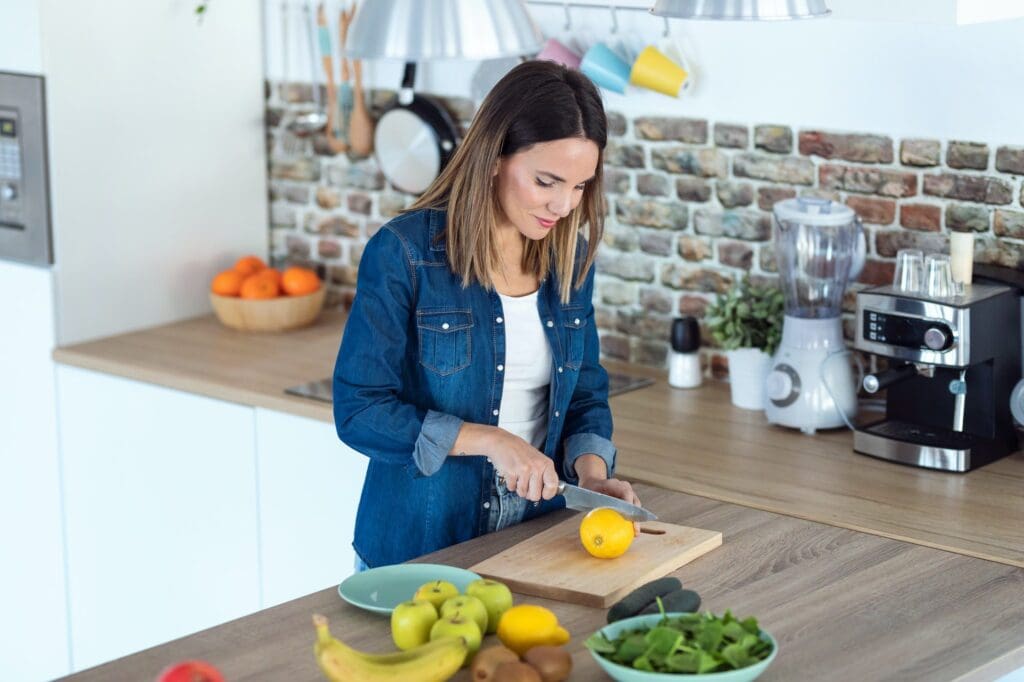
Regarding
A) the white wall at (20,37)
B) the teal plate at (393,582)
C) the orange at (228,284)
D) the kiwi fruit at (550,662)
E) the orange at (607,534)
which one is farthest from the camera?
the orange at (228,284)

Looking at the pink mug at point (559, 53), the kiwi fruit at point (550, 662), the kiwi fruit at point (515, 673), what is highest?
the pink mug at point (559, 53)

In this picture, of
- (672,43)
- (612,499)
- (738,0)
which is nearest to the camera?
(738,0)

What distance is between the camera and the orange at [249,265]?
12.3 feet

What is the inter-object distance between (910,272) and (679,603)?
118 centimetres

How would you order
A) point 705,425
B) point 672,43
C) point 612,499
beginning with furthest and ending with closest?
point 672,43
point 705,425
point 612,499

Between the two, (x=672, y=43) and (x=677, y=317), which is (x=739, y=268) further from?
(x=672, y=43)

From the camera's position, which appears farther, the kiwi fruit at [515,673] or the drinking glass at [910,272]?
the drinking glass at [910,272]

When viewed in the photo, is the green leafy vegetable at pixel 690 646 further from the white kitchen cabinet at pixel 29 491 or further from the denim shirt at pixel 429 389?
the white kitchen cabinet at pixel 29 491

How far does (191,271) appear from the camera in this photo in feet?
12.6

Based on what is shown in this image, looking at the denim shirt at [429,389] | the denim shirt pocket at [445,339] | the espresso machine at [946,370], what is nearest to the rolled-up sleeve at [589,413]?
the denim shirt at [429,389]

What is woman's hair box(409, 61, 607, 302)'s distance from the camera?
2246mm

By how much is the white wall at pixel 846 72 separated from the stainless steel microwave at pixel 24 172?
3.83ft

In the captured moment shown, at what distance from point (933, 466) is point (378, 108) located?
1.73 m

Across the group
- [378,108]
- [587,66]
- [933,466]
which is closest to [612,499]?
[933,466]
